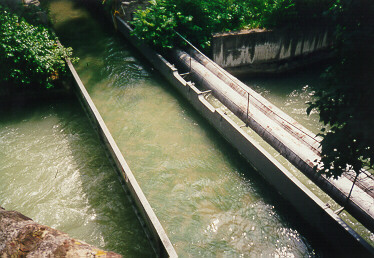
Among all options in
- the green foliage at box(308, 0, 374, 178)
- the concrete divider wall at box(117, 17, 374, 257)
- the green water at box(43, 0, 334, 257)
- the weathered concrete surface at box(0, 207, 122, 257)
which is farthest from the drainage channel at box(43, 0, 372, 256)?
the green foliage at box(308, 0, 374, 178)

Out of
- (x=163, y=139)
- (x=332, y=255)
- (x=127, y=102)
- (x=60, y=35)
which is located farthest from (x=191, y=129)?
(x=60, y=35)

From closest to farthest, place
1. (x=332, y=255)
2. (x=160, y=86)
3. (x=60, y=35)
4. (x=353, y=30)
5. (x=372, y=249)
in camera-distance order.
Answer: (x=353, y=30) < (x=372, y=249) < (x=332, y=255) < (x=160, y=86) < (x=60, y=35)

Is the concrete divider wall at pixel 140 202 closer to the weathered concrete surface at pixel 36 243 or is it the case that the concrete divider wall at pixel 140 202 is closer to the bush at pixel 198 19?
the weathered concrete surface at pixel 36 243

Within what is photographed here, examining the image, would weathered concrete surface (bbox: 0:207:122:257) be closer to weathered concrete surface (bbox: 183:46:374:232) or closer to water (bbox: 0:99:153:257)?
water (bbox: 0:99:153:257)

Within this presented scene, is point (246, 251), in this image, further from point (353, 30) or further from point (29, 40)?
point (29, 40)

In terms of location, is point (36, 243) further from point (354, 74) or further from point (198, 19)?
point (198, 19)

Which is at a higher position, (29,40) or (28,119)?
(29,40)
